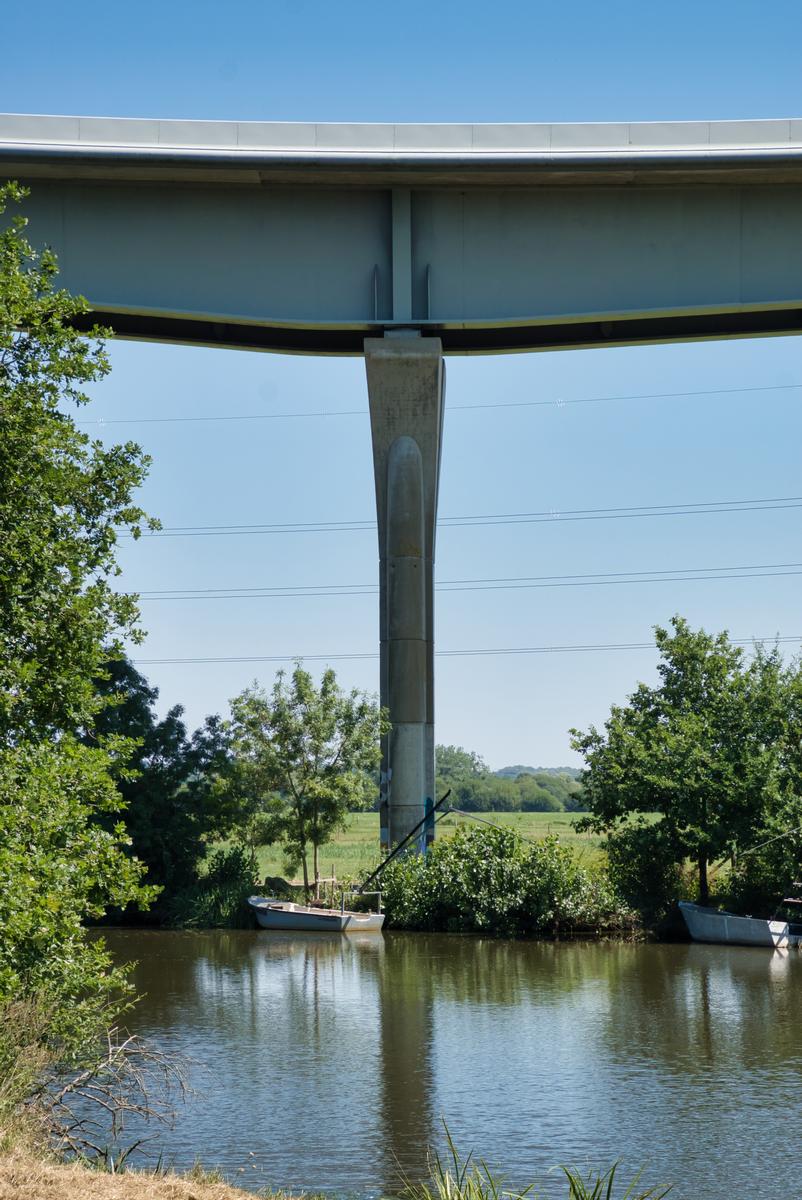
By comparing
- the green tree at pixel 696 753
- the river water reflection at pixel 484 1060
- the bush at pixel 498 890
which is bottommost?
the river water reflection at pixel 484 1060

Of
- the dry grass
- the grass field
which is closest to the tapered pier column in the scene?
the grass field

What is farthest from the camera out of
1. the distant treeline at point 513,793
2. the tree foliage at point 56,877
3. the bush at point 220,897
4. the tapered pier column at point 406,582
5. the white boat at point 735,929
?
the distant treeline at point 513,793

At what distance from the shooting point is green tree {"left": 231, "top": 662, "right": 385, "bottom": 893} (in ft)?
107

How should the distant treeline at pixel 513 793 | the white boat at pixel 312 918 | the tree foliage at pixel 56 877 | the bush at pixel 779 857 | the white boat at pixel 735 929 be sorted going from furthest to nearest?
1. the distant treeline at pixel 513 793
2. the white boat at pixel 312 918
3. the bush at pixel 779 857
4. the white boat at pixel 735 929
5. the tree foliage at pixel 56 877

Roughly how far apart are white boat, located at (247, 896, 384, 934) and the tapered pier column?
1831 millimetres

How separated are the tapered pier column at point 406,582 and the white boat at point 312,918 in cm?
183

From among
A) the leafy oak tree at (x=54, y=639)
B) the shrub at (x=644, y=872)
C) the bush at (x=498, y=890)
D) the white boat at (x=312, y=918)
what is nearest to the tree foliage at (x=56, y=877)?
the leafy oak tree at (x=54, y=639)

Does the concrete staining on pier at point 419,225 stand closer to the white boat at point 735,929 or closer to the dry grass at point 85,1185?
the white boat at point 735,929

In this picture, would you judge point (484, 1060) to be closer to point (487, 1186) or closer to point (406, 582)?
point (487, 1186)

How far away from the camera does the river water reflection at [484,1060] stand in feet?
40.0

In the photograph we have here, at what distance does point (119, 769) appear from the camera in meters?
13.1

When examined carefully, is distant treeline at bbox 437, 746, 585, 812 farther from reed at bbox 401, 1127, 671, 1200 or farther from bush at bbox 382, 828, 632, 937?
reed at bbox 401, 1127, 671, 1200

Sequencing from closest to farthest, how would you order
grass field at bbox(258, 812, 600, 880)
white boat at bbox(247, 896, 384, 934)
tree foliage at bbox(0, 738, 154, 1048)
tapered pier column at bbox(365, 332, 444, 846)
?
1. tree foliage at bbox(0, 738, 154, 1048)
2. white boat at bbox(247, 896, 384, 934)
3. tapered pier column at bbox(365, 332, 444, 846)
4. grass field at bbox(258, 812, 600, 880)

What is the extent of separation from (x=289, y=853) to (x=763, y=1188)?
74.9ft
